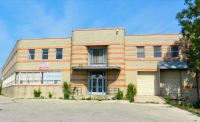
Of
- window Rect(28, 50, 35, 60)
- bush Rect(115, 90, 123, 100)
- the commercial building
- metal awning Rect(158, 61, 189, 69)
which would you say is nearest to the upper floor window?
the commercial building

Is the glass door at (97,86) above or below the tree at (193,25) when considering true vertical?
below

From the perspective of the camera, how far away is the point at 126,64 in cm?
2506

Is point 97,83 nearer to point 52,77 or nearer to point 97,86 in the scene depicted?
point 97,86

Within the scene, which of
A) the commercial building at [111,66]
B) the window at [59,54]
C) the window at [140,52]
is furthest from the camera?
the window at [59,54]

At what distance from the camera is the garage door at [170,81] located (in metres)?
24.1

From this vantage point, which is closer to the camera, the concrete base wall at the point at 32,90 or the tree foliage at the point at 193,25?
the tree foliage at the point at 193,25

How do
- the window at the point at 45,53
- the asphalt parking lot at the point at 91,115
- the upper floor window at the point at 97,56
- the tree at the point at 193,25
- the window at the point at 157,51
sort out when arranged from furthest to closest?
the window at the point at 45,53 → the upper floor window at the point at 97,56 → the window at the point at 157,51 → the tree at the point at 193,25 → the asphalt parking lot at the point at 91,115

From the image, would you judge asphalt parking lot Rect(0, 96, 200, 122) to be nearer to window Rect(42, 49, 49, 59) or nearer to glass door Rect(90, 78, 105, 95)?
glass door Rect(90, 78, 105, 95)

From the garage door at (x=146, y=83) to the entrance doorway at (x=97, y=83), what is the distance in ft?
14.5

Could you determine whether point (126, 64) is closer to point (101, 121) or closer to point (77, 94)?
point (77, 94)

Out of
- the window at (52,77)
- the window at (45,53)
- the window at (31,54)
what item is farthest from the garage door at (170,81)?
the window at (31,54)

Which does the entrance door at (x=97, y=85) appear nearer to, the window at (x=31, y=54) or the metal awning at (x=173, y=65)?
the metal awning at (x=173, y=65)

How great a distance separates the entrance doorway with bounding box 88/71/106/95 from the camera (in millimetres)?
24500

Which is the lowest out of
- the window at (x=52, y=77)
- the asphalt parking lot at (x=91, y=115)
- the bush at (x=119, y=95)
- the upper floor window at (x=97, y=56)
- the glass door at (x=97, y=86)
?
the asphalt parking lot at (x=91, y=115)
